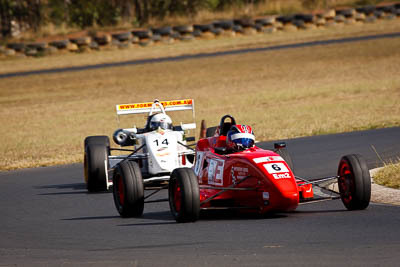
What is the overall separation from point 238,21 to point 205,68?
10972 mm

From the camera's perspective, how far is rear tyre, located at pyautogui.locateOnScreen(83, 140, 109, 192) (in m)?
13.7

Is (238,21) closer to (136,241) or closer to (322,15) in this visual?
(322,15)

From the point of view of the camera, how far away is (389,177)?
11.6 metres

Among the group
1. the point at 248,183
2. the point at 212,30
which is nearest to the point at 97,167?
the point at 248,183

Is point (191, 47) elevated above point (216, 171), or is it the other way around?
point (191, 47)

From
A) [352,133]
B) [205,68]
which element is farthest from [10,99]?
[352,133]

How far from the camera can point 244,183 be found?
996cm

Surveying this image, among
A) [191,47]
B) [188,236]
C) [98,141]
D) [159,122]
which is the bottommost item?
[188,236]

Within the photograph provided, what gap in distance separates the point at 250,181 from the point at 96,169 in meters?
4.66

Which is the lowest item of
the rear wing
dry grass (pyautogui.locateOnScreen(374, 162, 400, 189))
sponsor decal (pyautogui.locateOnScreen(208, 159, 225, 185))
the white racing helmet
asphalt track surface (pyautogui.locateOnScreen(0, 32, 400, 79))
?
dry grass (pyautogui.locateOnScreen(374, 162, 400, 189))

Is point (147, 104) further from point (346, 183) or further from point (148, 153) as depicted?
point (346, 183)

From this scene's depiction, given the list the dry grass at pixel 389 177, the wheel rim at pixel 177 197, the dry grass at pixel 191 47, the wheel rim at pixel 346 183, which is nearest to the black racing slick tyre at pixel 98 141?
the wheel rim at pixel 177 197

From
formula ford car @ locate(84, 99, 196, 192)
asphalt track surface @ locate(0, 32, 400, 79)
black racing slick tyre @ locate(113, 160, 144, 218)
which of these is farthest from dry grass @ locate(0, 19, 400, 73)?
black racing slick tyre @ locate(113, 160, 144, 218)

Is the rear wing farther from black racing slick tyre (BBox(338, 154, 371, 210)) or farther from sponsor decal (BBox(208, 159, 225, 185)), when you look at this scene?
black racing slick tyre (BBox(338, 154, 371, 210))
